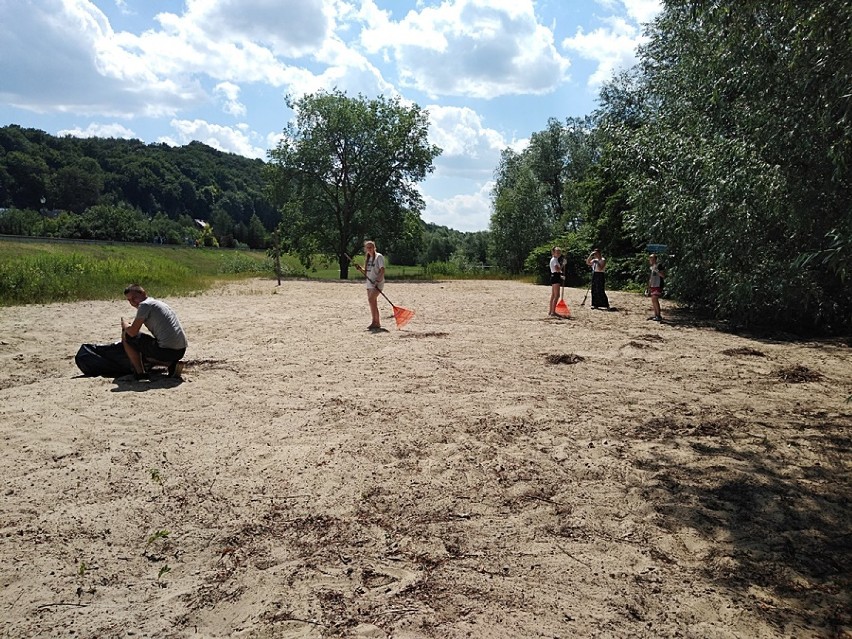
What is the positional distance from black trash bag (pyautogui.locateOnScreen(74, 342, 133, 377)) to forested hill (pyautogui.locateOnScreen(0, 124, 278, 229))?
86.5m

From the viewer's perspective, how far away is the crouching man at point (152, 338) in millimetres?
7750

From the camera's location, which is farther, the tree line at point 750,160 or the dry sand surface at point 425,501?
the tree line at point 750,160

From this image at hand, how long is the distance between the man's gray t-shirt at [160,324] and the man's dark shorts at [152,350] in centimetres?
6

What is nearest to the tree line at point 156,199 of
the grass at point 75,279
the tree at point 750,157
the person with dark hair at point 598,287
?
the grass at point 75,279

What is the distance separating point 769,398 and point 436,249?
3095 inches

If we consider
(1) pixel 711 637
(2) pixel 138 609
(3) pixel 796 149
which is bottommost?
(2) pixel 138 609

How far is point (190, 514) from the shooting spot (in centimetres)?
441

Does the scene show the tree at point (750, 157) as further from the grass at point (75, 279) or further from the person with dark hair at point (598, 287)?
the grass at point (75, 279)

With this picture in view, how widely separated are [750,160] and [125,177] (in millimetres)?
133875

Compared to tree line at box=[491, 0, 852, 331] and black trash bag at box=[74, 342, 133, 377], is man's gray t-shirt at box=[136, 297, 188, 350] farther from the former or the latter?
tree line at box=[491, 0, 852, 331]

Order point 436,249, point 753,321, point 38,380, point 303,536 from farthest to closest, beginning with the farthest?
point 436,249, point 753,321, point 38,380, point 303,536

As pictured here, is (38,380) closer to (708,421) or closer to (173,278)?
(708,421)

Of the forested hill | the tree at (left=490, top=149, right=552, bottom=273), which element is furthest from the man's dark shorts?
the forested hill

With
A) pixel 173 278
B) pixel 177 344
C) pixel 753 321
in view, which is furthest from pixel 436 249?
pixel 177 344
